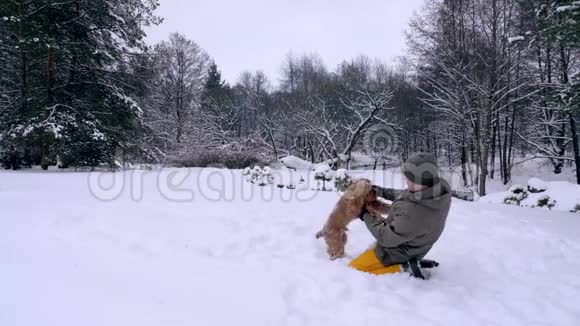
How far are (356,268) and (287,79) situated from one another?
38059 millimetres

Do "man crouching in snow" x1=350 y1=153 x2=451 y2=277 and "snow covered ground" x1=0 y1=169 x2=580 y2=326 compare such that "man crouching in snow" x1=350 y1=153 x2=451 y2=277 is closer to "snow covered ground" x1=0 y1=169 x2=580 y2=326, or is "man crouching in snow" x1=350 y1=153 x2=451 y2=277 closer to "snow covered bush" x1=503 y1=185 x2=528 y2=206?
"snow covered ground" x1=0 y1=169 x2=580 y2=326

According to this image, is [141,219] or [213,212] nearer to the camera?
[141,219]

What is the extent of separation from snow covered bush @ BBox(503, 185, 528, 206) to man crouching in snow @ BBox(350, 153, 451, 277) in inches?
235

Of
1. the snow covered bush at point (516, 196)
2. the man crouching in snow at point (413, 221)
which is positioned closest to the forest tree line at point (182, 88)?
the snow covered bush at point (516, 196)

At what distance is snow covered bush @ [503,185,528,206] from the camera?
24.2 ft

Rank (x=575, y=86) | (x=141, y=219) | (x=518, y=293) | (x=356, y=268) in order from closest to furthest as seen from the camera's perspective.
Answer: (x=518, y=293) < (x=356, y=268) < (x=141, y=219) < (x=575, y=86)

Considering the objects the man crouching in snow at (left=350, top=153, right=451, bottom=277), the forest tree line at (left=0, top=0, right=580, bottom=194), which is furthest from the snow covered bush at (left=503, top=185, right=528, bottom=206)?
the man crouching in snow at (left=350, top=153, right=451, bottom=277)

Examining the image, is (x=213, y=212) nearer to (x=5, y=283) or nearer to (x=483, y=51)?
(x=5, y=283)

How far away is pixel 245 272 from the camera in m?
2.74

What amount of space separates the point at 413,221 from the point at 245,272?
1.46 metres

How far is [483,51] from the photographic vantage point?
1402 centimetres

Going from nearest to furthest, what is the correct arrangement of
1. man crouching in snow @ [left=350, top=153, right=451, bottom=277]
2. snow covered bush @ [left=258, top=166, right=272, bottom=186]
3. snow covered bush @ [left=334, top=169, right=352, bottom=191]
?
man crouching in snow @ [left=350, top=153, right=451, bottom=277] → snow covered bush @ [left=334, top=169, right=352, bottom=191] → snow covered bush @ [left=258, top=166, right=272, bottom=186]

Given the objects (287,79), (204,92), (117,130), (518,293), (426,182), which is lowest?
(518,293)

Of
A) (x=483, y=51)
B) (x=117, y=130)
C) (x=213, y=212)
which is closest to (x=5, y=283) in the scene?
(x=213, y=212)
